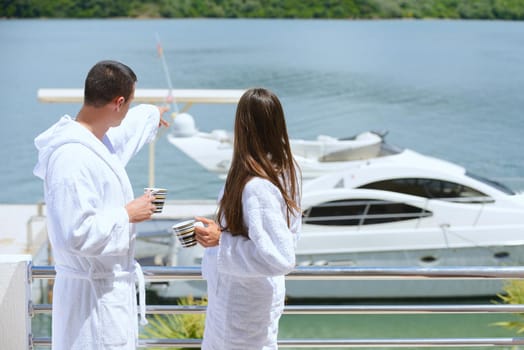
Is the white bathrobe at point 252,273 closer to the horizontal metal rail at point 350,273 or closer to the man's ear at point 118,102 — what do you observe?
the horizontal metal rail at point 350,273

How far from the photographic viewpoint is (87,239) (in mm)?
2160

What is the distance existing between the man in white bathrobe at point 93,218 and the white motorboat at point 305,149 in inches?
465

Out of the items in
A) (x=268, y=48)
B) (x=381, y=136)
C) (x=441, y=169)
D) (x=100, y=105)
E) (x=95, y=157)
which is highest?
(x=268, y=48)

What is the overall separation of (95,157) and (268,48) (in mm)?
73103

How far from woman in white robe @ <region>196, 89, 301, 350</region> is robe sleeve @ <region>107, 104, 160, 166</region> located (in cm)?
43

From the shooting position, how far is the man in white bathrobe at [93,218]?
217 centimetres

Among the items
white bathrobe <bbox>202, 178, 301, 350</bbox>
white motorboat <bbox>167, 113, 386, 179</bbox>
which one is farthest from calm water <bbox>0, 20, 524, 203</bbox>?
white bathrobe <bbox>202, 178, 301, 350</bbox>

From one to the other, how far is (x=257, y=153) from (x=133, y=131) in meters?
0.60

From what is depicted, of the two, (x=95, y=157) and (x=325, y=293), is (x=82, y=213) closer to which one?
(x=95, y=157)

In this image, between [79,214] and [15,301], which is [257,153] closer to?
[79,214]

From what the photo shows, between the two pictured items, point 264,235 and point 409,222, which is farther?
point 409,222

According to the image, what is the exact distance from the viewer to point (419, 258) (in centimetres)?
1155

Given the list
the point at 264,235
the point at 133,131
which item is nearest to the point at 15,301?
the point at 133,131

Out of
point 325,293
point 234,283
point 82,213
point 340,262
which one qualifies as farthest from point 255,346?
point 325,293
